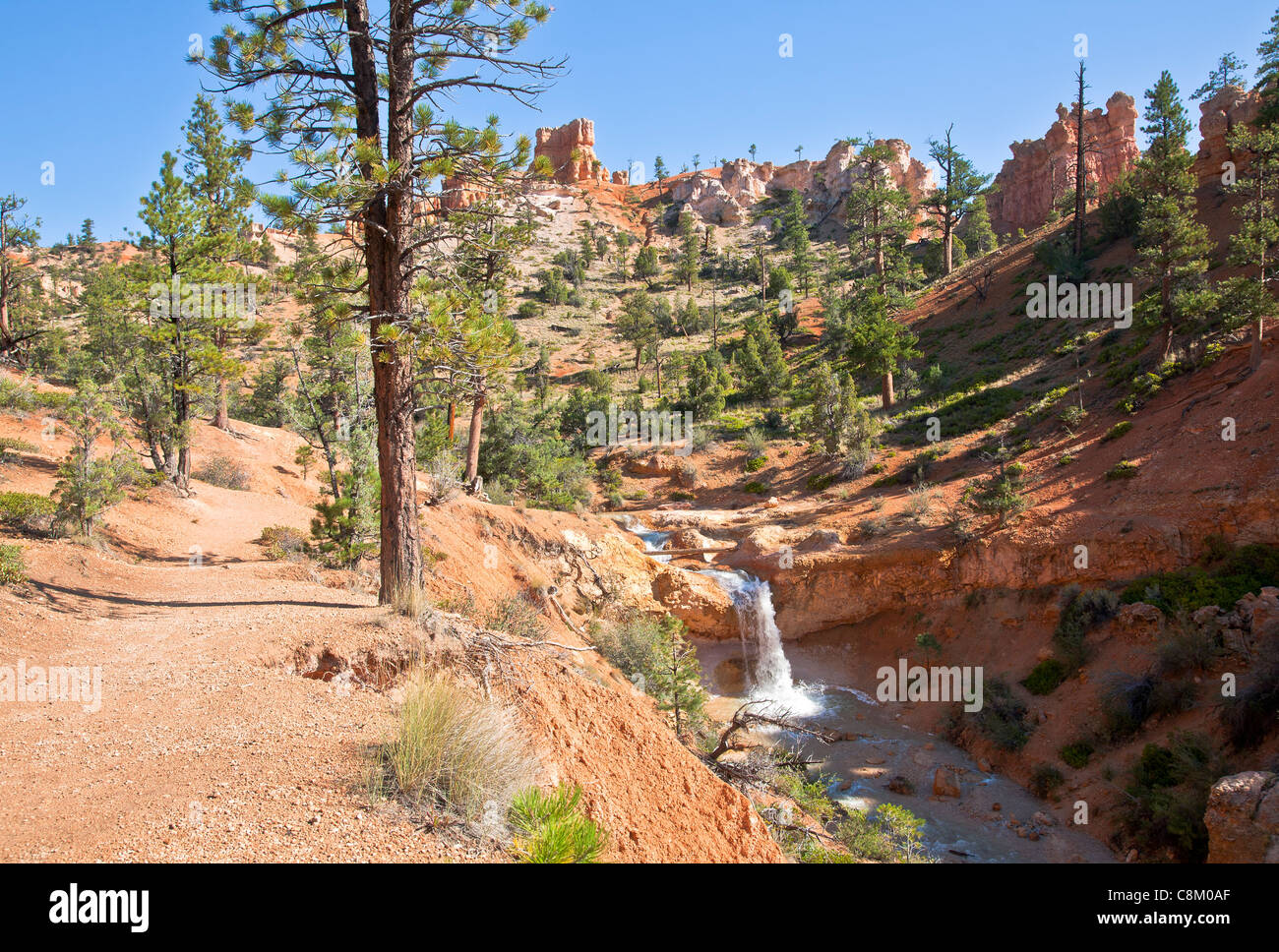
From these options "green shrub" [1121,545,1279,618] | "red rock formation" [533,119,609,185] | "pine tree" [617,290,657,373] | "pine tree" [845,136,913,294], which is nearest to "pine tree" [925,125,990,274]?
"pine tree" [845,136,913,294]

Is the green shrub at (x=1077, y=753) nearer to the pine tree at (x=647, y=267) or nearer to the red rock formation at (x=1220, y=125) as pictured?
the red rock formation at (x=1220, y=125)

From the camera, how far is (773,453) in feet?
102

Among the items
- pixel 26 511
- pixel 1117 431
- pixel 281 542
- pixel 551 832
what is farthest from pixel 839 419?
pixel 551 832

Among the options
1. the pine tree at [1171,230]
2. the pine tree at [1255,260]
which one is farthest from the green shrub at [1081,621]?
the pine tree at [1171,230]

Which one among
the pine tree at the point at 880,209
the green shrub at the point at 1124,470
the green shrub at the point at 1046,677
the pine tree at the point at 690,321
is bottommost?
the green shrub at the point at 1046,677

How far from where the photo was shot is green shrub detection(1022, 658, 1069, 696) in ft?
47.2

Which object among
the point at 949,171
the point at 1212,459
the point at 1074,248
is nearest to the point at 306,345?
the point at 1212,459

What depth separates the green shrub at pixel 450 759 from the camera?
4043 mm

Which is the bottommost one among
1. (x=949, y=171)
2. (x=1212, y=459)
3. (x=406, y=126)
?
(x=1212, y=459)

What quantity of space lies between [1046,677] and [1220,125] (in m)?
34.8

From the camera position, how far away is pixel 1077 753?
12719mm

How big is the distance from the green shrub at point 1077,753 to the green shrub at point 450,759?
12.5 meters

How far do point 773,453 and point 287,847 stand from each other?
29.0 meters
